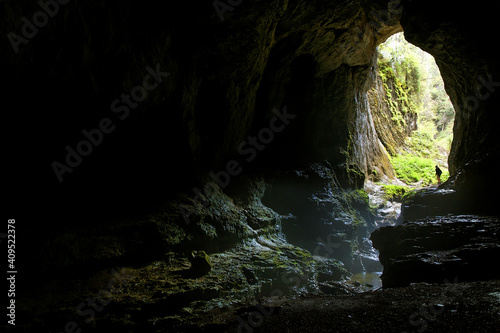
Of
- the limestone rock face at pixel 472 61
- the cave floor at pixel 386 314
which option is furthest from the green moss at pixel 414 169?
the cave floor at pixel 386 314

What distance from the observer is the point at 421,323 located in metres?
3.27

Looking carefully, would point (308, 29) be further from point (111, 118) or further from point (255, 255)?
point (255, 255)

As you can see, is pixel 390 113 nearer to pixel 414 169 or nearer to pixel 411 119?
pixel 411 119

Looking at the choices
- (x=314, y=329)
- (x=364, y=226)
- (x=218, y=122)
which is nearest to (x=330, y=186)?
(x=364, y=226)

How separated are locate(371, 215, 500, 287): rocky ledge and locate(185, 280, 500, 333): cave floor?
38.7 inches

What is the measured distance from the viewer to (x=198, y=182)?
8.70 meters

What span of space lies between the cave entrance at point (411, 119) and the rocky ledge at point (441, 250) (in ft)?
50.3

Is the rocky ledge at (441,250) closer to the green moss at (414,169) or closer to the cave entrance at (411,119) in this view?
the cave entrance at (411,119)

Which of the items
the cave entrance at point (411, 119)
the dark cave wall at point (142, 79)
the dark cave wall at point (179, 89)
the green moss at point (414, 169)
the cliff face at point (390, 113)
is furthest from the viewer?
the cliff face at point (390, 113)

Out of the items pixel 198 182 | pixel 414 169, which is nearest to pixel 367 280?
pixel 198 182

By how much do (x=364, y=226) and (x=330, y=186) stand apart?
3208 millimetres

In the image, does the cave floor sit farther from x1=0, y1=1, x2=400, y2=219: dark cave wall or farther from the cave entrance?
the cave entrance

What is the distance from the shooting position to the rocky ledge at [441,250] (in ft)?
18.6

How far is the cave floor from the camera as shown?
3.21 m
